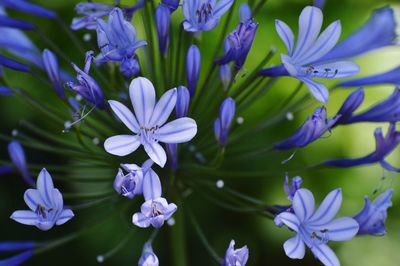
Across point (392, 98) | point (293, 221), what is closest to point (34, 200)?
point (293, 221)

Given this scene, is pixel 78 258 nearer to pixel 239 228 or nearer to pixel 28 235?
pixel 28 235

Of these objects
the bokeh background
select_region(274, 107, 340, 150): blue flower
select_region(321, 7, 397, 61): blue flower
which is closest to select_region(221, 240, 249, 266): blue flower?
select_region(274, 107, 340, 150): blue flower

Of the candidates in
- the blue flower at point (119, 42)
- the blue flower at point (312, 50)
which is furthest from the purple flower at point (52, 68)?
the blue flower at point (312, 50)

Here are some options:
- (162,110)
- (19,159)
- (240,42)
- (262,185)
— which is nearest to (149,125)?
(162,110)

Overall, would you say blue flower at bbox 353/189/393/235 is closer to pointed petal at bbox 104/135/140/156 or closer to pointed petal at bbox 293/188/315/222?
pointed petal at bbox 293/188/315/222

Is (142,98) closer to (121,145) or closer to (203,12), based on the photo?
(121,145)

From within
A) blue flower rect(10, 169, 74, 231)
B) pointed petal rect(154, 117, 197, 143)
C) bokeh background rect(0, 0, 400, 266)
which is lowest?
bokeh background rect(0, 0, 400, 266)
